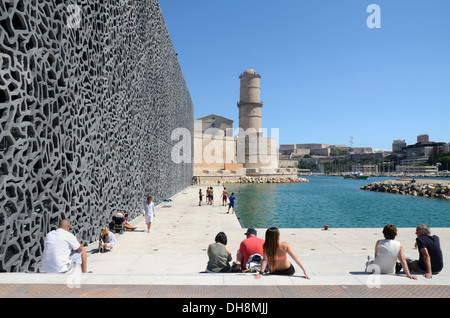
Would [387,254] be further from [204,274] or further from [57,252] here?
[57,252]

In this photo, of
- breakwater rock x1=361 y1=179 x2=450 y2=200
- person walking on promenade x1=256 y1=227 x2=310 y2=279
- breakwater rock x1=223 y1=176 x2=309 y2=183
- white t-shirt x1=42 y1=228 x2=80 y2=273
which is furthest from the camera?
breakwater rock x1=223 y1=176 x2=309 y2=183

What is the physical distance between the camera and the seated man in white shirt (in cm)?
530

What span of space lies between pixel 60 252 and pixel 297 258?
393 cm

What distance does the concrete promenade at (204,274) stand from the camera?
13.9 ft

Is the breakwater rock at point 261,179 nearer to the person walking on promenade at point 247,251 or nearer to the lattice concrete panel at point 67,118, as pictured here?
the lattice concrete panel at point 67,118

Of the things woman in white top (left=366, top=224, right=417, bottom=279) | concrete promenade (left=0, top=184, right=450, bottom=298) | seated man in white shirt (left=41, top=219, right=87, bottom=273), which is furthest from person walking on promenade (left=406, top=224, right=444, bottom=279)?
seated man in white shirt (left=41, top=219, right=87, bottom=273)

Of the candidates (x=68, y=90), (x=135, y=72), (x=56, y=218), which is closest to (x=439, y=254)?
(x=56, y=218)

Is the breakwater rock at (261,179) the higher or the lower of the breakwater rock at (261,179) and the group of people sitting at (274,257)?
the lower

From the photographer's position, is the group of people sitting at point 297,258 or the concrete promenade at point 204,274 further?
the group of people sitting at point 297,258

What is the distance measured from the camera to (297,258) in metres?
4.98

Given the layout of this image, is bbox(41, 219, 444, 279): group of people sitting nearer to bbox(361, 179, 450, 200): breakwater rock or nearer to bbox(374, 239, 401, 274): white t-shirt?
bbox(374, 239, 401, 274): white t-shirt

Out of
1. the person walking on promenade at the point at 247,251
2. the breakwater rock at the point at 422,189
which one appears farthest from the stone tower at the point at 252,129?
the person walking on promenade at the point at 247,251

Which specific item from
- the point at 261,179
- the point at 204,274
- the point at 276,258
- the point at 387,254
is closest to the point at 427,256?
the point at 387,254

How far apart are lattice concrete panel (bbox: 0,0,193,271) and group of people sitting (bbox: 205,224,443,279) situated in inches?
148
